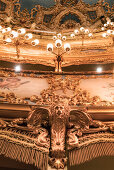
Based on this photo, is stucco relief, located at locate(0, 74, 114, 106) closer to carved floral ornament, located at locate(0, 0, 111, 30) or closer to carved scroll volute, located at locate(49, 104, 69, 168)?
carved scroll volute, located at locate(49, 104, 69, 168)

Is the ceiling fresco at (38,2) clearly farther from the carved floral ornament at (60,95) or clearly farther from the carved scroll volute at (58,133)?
the carved scroll volute at (58,133)

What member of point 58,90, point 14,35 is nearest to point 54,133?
point 58,90

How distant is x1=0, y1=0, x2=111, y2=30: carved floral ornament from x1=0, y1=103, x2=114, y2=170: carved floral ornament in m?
7.33

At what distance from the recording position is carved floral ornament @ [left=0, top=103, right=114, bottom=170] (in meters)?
3.88

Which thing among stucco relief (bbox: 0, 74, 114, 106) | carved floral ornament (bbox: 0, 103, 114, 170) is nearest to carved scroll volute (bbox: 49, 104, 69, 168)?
carved floral ornament (bbox: 0, 103, 114, 170)

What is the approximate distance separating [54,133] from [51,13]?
9.10 m

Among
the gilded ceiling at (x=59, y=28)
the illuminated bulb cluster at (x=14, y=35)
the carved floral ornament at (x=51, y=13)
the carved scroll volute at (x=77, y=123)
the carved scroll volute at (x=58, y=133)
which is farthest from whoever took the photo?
the carved floral ornament at (x=51, y=13)

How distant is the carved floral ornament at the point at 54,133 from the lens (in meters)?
3.88

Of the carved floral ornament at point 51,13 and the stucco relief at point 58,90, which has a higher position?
the carved floral ornament at point 51,13

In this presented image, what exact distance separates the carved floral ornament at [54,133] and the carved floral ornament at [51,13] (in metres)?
7.33

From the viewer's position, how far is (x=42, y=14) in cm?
1145

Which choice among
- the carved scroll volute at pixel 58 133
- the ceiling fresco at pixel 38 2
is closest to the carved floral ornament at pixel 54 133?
the carved scroll volute at pixel 58 133

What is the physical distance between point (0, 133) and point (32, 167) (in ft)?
3.15

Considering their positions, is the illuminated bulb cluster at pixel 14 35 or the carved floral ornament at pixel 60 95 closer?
the carved floral ornament at pixel 60 95
